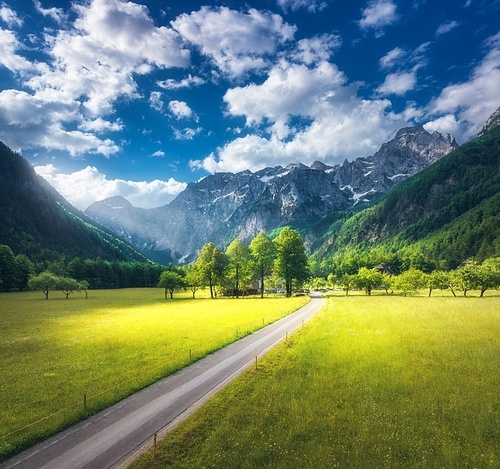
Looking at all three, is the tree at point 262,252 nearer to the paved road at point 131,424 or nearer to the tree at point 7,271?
the paved road at point 131,424

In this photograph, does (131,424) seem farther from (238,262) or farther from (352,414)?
(238,262)

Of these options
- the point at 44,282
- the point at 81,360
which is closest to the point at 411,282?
the point at 81,360

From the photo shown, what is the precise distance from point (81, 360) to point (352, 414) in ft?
74.8

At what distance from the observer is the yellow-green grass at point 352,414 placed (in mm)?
11570

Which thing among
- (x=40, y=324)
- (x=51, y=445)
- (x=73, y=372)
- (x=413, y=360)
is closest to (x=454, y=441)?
(x=413, y=360)

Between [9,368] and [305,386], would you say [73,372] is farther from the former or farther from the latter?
[305,386]

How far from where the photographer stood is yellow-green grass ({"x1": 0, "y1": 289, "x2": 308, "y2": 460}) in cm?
1527

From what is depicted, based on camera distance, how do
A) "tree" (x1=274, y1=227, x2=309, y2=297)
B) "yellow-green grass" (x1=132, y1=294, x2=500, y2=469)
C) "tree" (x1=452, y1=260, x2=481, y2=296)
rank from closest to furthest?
"yellow-green grass" (x1=132, y1=294, x2=500, y2=469)
"tree" (x1=452, y1=260, x2=481, y2=296)
"tree" (x1=274, y1=227, x2=309, y2=297)

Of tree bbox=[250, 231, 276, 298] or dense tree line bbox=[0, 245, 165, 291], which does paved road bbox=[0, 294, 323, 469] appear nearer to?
tree bbox=[250, 231, 276, 298]

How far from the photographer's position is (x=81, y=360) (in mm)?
25234

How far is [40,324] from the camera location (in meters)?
44.9

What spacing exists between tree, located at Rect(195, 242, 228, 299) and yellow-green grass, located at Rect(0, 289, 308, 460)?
39.3 metres

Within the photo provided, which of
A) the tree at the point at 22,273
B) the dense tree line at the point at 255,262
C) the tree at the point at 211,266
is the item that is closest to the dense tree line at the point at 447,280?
the dense tree line at the point at 255,262

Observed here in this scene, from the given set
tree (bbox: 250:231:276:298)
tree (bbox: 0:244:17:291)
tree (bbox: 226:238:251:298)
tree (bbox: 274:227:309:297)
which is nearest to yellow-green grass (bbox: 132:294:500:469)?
tree (bbox: 274:227:309:297)
